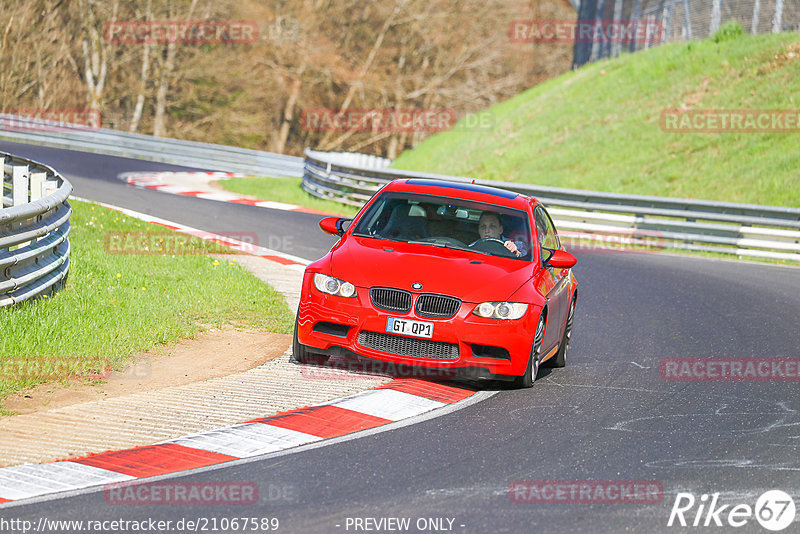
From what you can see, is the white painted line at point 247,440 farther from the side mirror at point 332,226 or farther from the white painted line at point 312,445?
the side mirror at point 332,226

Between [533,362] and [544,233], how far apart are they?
5.89ft

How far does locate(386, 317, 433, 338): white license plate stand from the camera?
834cm

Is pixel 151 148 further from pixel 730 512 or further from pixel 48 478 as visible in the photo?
pixel 730 512

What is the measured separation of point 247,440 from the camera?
6.68 meters

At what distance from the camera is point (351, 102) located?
55.8 metres

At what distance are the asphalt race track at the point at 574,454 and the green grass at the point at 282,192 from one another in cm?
Result: 1363

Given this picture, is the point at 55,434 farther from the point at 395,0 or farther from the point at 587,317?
the point at 395,0

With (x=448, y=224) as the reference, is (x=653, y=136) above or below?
below

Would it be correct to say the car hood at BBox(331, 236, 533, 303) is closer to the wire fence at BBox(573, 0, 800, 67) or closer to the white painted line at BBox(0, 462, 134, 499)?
the white painted line at BBox(0, 462, 134, 499)

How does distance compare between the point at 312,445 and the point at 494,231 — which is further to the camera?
the point at 494,231

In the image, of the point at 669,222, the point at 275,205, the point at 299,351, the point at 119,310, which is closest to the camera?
the point at 299,351

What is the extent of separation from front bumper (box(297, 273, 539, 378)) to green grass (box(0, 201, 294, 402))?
58.6 inches

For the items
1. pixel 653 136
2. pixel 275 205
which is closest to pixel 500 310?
pixel 275 205

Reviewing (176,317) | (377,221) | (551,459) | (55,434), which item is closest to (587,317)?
(377,221)
